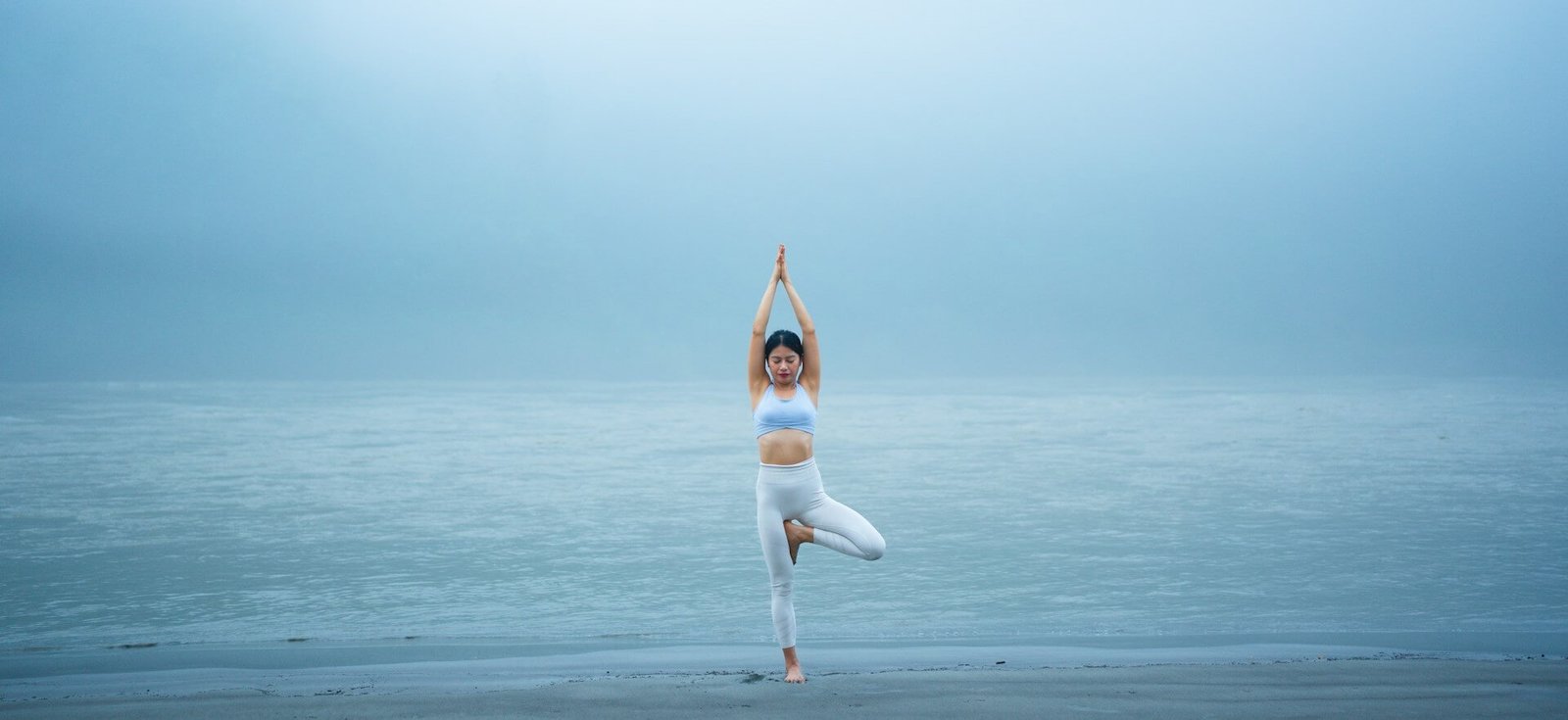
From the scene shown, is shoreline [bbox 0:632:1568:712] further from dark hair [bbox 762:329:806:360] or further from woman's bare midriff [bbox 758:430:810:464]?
dark hair [bbox 762:329:806:360]

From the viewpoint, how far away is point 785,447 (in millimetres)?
5715

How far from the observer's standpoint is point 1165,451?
19.8 meters

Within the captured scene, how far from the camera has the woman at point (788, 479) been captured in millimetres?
5734

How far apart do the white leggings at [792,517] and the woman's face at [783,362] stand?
0.45 meters

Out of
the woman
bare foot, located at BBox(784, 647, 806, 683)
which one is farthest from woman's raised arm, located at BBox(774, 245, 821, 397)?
bare foot, located at BBox(784, 647, 806, 683)

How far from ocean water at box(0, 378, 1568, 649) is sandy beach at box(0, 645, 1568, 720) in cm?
77

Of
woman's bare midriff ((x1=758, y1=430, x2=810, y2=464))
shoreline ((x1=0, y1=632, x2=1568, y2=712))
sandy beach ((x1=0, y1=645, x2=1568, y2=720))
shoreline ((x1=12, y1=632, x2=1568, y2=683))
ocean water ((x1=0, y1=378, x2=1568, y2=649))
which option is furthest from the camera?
ocean water ((x1=0, y1=378, x2=1568, y2=649))

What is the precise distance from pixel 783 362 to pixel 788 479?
593 millimetres

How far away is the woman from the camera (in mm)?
5734

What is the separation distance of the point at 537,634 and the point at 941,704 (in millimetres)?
3121

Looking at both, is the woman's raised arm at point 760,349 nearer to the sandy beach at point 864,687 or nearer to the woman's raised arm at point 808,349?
the woman's raised arm at point 808,349

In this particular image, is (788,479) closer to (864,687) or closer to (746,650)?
(864,687)

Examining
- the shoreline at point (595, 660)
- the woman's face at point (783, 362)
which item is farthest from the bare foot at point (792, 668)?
the woman's face at point (783, 362)

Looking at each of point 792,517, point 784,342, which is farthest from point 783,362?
point 792,517
